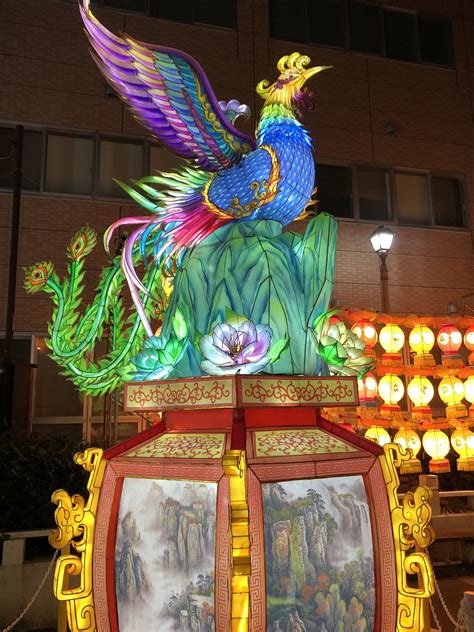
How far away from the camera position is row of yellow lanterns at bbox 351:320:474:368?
8609mm

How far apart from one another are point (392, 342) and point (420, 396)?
36.5 inches

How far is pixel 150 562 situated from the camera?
3023 millimetres

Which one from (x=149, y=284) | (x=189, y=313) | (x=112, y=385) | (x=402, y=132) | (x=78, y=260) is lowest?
(x=112, y=385)

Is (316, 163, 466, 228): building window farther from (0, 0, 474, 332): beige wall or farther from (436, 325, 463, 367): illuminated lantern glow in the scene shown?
(436, 325, 463, 367): illuminated lantern glow

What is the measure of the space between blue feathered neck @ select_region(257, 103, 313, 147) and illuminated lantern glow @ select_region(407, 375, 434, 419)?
5.80 meters

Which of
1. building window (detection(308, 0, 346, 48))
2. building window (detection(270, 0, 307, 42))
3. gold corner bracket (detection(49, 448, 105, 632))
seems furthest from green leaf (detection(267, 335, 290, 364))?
building window (detection(308, 0, 346, 48))

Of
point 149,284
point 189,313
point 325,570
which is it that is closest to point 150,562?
point 325,570

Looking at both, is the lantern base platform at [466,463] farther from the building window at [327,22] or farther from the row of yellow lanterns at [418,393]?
the building window at [327,22]

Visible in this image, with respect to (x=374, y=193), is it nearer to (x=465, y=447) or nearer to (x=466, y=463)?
(x=465, y=447)

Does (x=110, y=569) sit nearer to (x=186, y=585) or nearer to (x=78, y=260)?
(x=186, y=585)

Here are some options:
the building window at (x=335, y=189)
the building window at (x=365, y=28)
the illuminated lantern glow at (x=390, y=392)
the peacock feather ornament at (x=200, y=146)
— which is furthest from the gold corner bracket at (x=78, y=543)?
the building window at (x=365, y=28)

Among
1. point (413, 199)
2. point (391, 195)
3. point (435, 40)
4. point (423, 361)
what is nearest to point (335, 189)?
point (391, 195)

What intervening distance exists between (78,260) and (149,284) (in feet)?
2.31

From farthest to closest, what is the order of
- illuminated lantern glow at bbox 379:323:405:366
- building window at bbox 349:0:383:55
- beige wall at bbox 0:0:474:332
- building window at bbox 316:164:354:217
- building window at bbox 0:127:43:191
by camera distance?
building window at bbox 349:0:383:55 < building window at bbox 316:164:354:217 < beige wall at bbox 0:0:474:332 < building window at bbox 0:127:43:191 < illuminated lantern glow at bbox 379:323:405:366
